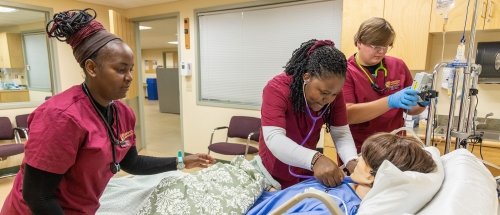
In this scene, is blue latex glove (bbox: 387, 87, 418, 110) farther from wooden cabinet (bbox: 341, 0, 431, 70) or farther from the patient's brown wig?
wooden cabinet (bbox: 341, 0, 431, 70)

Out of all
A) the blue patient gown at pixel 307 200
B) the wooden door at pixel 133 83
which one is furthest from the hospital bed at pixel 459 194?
the wooden door at pixel 133 83

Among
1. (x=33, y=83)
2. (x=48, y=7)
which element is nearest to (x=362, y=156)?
(x=48, y=7)

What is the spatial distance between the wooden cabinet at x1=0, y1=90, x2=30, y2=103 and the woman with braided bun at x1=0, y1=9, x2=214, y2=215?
131 inches

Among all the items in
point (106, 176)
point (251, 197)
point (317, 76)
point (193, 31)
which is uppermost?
point (193, 31)

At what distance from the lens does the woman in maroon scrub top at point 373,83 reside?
1.44m

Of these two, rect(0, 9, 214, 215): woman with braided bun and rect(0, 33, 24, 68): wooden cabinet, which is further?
rect(0, 33, 24, 68): wooden cabinet

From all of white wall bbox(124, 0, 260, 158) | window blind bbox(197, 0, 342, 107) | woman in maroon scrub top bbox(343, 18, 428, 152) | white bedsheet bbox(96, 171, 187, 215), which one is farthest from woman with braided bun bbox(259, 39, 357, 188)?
white wall bbox(124, 0, 260, 158)

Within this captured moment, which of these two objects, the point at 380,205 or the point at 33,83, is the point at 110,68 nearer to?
the point at 380,205

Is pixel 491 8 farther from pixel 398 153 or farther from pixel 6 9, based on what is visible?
pixel 6 9

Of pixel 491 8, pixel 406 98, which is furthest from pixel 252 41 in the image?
pixel 406 98

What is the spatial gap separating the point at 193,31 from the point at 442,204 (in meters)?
3.54

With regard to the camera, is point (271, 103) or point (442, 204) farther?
point (271, 103)

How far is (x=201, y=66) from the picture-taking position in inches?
156

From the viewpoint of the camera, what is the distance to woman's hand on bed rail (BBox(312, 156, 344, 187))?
1.08 m
